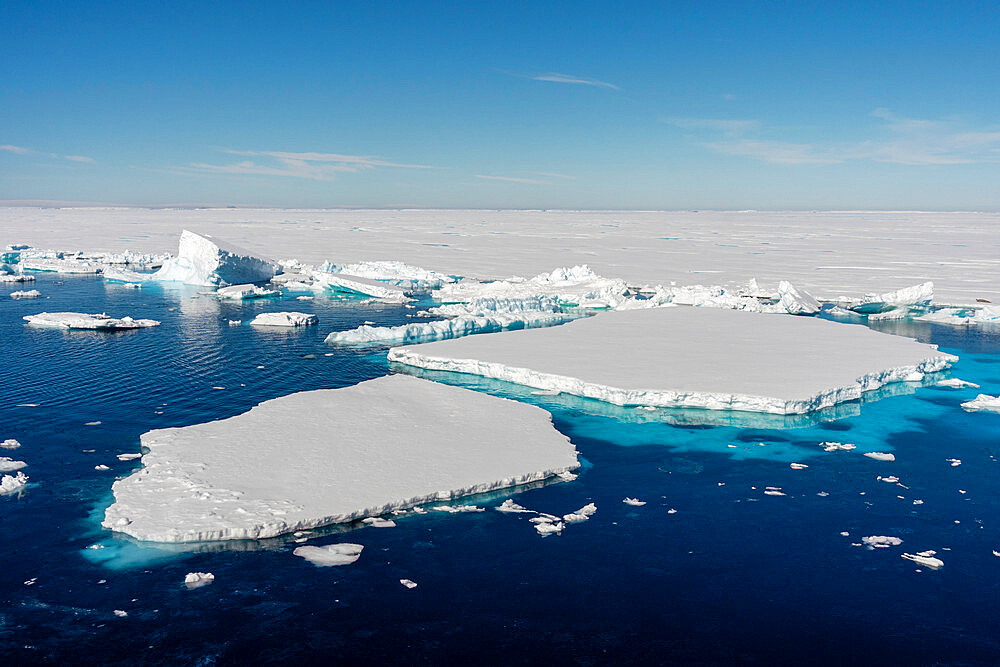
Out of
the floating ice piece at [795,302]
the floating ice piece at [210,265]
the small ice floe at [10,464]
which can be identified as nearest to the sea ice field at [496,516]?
the small ice floe at [10,464]

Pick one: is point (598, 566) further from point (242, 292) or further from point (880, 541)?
point (242, 292)

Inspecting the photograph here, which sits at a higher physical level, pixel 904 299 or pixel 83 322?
pixel 904 299

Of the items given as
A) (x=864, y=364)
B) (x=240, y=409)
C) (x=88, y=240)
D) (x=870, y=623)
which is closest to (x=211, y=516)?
(x=240, y=409)

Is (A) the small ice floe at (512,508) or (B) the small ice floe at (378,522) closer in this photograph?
(B) the small ice floe at (378,522)

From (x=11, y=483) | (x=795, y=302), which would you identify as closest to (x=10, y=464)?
(x=11, y=483)

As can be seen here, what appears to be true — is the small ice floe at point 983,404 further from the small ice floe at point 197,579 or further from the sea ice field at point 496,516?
the small ice floe at point 197,579

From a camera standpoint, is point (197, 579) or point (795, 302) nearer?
point (197, 579)
